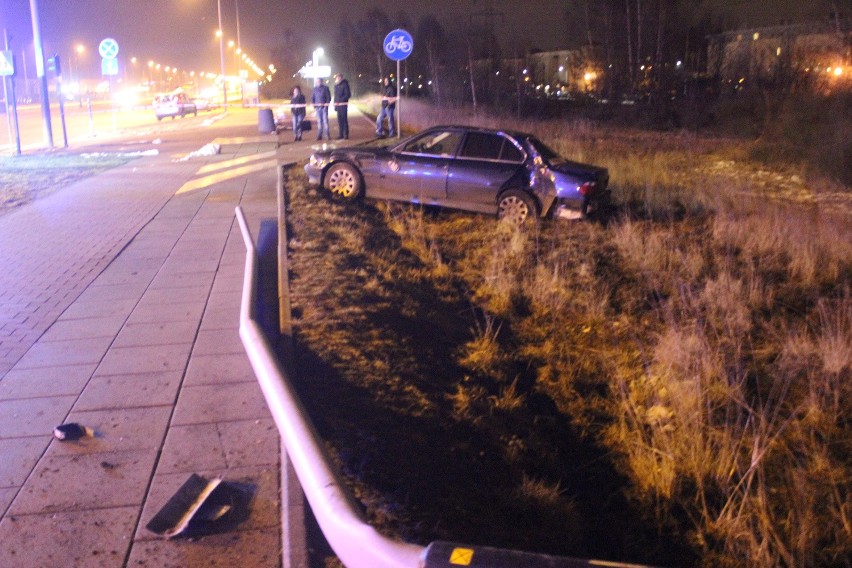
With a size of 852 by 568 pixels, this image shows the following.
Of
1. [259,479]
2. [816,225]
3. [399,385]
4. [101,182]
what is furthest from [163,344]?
[101,182]

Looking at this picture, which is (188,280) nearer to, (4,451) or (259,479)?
(4,451)

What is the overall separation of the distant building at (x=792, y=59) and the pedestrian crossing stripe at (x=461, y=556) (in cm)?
2720

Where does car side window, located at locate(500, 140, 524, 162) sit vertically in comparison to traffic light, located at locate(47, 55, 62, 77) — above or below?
below

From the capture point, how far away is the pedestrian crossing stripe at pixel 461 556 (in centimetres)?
275

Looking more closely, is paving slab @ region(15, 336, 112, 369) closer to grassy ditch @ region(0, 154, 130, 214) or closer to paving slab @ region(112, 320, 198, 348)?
paving slab @ region(112, 320, 198, 348)

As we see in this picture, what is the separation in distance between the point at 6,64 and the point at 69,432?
23.5 m

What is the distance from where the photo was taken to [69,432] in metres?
5.41

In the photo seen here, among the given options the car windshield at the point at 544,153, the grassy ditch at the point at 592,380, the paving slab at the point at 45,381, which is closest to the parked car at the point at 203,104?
the car windshield at the point at 544,153

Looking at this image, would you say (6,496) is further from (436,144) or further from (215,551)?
(436,144)

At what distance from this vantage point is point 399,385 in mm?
6375

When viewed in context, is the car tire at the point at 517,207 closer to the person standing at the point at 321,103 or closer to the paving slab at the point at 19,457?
the paving slab at the point at 19,457

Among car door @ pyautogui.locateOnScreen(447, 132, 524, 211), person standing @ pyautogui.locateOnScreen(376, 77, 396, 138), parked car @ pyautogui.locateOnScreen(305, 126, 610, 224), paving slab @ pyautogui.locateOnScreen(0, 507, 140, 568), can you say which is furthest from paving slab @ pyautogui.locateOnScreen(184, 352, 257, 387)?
person standing @ pyautogui.locateOnScreen(376, 77, 396, 138)

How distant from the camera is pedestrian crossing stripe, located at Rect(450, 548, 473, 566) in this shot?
275cm

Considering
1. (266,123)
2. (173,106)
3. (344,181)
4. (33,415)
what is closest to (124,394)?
(33,415)
